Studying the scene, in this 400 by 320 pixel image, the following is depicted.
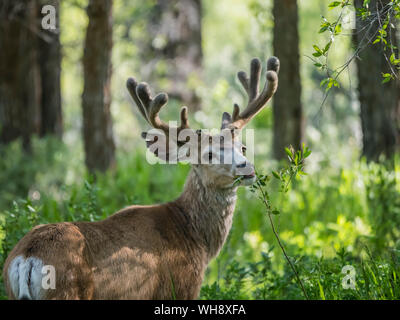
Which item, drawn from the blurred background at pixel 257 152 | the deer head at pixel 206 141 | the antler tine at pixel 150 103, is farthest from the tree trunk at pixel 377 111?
the antler tine at pixel 150 103

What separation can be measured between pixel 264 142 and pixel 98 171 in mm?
6916

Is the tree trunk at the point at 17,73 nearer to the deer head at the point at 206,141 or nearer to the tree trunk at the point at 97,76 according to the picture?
the tree trunk at the point at 97,76

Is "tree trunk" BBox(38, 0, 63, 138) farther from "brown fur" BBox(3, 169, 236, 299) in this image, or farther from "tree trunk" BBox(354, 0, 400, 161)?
"brown fur" BBox(3, 169, 236, 299)

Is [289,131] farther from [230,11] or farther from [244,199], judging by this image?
[230,11]

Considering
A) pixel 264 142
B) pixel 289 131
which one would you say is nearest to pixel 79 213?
pixel 289 131

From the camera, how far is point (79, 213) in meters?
6.20

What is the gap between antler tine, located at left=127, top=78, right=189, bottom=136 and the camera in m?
5.04

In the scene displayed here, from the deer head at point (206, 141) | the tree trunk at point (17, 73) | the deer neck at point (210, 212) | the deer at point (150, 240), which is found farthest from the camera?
the tree trunk at point (17, 73)

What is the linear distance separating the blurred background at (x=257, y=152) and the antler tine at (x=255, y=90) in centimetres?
51

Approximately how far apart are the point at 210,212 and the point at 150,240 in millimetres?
796

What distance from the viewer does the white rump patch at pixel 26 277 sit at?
12.0ft

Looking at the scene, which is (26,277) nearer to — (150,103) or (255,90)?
(150,103)

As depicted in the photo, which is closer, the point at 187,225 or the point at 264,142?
the point at 187,225

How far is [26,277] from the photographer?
12.1 ft
